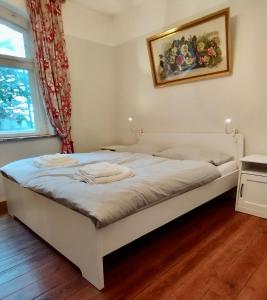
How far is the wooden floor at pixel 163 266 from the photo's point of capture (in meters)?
1.35

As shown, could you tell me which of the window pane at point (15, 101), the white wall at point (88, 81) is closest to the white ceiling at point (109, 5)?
the white wall at point (88, 81)

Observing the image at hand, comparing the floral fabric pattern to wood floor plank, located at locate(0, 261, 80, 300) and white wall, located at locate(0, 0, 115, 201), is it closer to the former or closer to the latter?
white wall, located at locate(0, 0, 115, 201)

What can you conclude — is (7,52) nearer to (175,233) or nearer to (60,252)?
(60,252)

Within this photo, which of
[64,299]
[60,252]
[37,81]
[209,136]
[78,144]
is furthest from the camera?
[78,144]

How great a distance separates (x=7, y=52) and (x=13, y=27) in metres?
0.36

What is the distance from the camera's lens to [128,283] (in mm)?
1425

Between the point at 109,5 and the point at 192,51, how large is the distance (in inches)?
63.9

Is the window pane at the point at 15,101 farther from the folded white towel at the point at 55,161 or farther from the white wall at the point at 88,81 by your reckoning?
the folded white towel at the point at 55,161

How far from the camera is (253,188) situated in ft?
7.47

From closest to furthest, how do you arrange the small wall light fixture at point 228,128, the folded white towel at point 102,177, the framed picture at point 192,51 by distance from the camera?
the folded white towel at point 102,177
the framed picture at point 192,51
the small wall light fixture at point 228,128

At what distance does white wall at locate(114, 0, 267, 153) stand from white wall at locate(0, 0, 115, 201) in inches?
7.7

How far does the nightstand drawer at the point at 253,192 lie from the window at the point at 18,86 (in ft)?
8.89

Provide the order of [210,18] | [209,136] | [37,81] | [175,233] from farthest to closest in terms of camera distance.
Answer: [37,81], [209,136], [210,18], [175,233]

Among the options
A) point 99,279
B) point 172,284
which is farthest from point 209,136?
point 99,279
